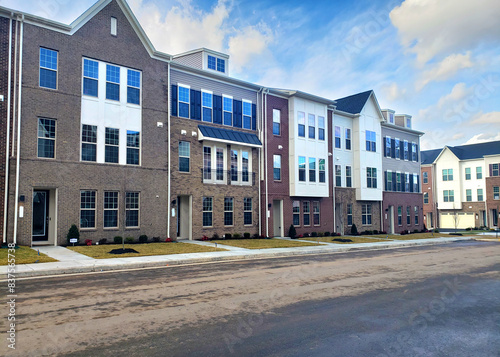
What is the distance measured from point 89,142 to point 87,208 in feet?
11.2

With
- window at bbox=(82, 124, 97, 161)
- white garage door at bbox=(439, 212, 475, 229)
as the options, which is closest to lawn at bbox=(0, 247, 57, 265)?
window at bbox=(82, 124, 97, 161)

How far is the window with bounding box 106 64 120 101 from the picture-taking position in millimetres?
21125

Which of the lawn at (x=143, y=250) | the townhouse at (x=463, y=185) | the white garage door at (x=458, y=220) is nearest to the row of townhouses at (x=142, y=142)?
the lawn at (x=143, y=250)

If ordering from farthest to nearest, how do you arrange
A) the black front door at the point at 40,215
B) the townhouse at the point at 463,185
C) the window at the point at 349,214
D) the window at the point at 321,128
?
the townhouse at the point at 463,185
the window at the point at 349,214
the window at the point at 321,128
the black front door at the point at 40,215

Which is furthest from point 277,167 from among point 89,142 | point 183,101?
point 89,142

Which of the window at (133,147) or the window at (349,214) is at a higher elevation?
the window at (133,147)

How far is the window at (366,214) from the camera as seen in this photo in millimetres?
36531

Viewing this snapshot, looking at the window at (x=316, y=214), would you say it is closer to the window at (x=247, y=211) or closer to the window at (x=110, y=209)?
the window at (x=247, y=211)

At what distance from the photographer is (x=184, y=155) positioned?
24.1 meters

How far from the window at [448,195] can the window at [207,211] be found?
46.8 m

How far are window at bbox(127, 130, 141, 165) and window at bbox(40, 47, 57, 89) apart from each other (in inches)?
176

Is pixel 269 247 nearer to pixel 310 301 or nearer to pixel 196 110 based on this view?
pixel 196 110

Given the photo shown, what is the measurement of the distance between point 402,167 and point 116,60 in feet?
104

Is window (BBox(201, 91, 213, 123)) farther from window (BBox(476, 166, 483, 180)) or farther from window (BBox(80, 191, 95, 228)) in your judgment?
window (BBox(476, 166, 483, 180))
